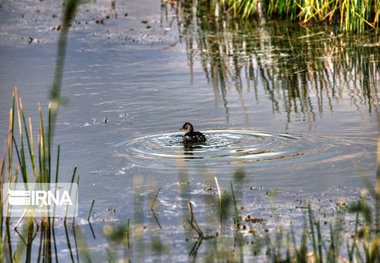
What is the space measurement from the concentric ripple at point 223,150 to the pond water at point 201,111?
0.02 m

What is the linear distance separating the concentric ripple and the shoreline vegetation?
644 centimetres

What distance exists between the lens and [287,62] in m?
12.7

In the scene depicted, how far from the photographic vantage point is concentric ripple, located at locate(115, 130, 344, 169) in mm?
7250

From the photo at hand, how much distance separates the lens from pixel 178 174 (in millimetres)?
6824

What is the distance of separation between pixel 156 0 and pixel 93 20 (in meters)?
4.28

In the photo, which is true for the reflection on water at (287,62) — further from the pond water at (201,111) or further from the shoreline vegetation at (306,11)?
the shoreline vegetation at (306,11)

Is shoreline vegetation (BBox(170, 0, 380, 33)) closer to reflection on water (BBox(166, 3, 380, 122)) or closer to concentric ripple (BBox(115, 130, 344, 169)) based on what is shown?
reflection on water (BBox(166, 3, 380, 122))

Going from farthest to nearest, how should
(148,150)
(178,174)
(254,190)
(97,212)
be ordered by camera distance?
(148,150)
(178,174)
(254,190)
(97,212)

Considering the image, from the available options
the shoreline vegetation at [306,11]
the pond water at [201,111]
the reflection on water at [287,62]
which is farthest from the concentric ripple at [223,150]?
the shoreline vegetation at [306,11]

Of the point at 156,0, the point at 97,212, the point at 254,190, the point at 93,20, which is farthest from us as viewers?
the point at 156,0

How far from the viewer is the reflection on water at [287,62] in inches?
395

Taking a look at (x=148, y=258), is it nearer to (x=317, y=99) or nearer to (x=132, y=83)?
(x=317, y=99)

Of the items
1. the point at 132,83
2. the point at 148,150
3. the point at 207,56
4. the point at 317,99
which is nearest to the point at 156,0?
the point at 207,56

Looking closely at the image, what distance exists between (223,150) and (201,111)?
2.02 metres
